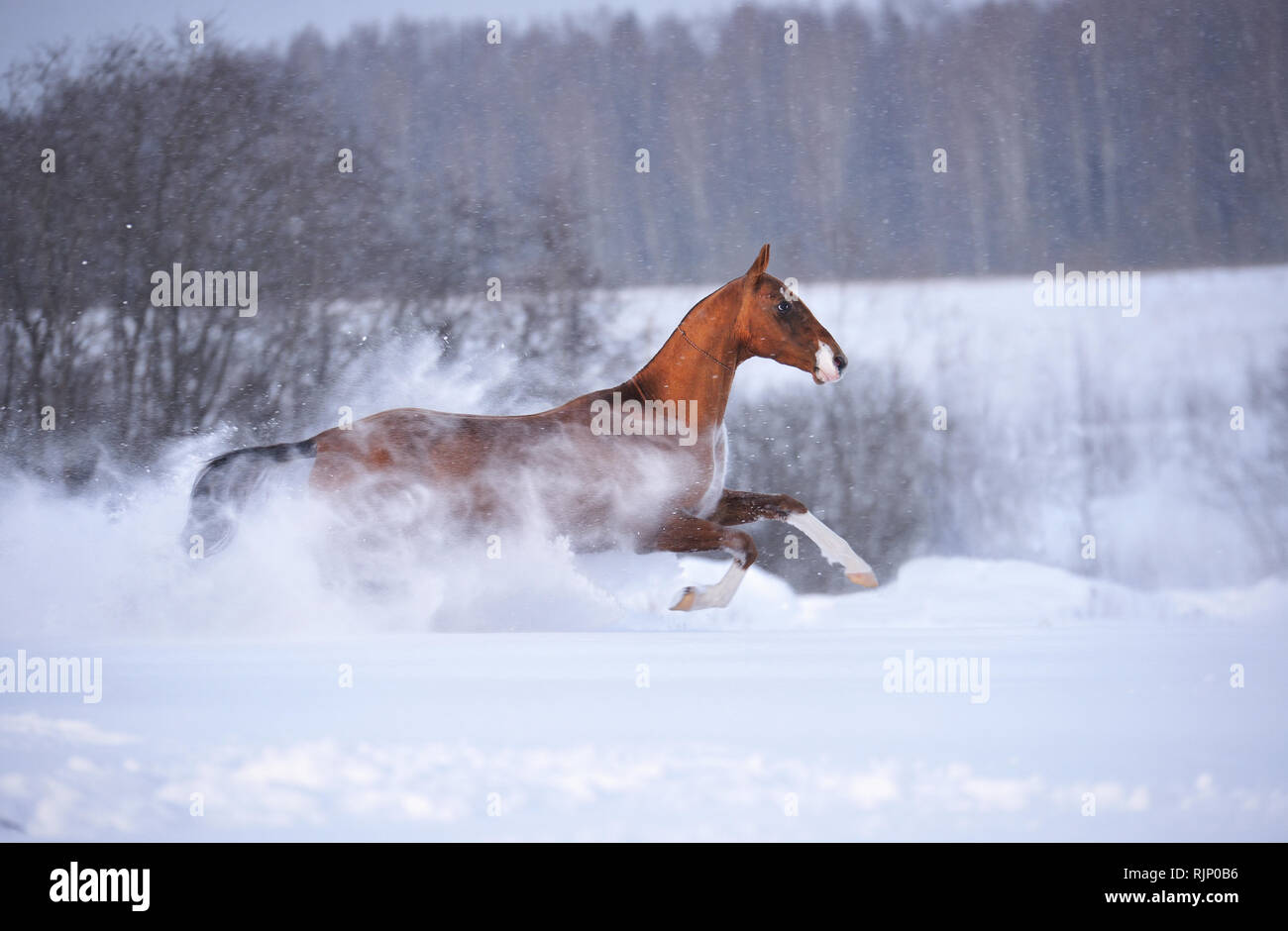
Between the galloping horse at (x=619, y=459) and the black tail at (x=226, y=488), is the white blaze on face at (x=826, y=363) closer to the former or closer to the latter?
the galloping horse at (x=619, y=459)

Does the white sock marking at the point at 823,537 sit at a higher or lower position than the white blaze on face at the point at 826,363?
lower

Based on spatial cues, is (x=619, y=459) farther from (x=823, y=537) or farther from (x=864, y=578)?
(x=864, y=578)

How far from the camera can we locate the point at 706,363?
17.5 feet

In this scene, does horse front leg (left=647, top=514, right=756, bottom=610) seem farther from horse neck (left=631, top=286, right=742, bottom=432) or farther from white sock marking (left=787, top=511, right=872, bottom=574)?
horse neck (left=631, top=286, right=742, bottom=432)

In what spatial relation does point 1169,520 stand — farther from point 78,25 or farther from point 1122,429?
point 78,25

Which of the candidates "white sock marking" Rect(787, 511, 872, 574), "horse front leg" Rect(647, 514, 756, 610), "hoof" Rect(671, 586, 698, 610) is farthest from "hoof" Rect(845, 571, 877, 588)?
"hoof" Rect(671, 586, 698, 610)

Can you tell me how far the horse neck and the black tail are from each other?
5.44ft

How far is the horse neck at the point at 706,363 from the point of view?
5.32 meters

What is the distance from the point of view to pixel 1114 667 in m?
4.66

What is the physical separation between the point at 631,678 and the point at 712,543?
92 cm

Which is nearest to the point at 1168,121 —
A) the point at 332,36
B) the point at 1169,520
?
the point at 1169,520

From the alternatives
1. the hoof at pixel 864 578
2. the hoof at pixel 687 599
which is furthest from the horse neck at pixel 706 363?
the hoof at pixel 864 578

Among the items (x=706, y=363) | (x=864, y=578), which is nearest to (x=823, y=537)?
(x=864, y=578)

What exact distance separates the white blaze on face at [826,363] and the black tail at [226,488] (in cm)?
232
